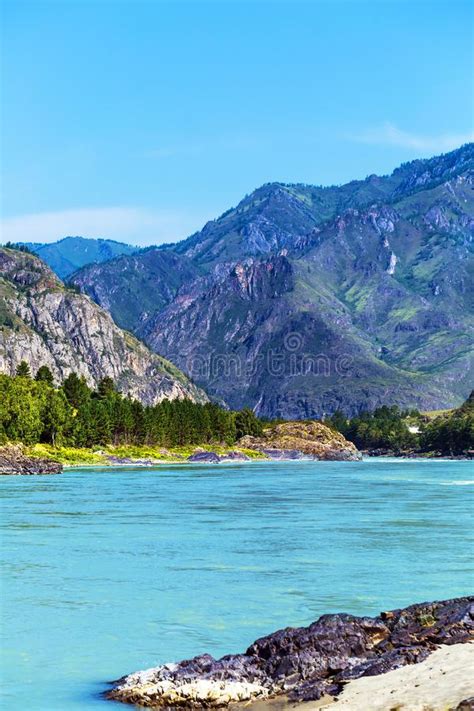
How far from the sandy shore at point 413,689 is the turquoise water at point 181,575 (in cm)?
618

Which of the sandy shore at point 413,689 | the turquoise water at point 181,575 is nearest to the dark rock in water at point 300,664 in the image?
the sandy shore at point 413,689

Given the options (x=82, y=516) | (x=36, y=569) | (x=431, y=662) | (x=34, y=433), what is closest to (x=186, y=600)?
(x=36, y=569)

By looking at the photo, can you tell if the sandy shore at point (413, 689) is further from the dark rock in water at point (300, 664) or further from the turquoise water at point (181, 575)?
the turquoise water at point (181, 575)

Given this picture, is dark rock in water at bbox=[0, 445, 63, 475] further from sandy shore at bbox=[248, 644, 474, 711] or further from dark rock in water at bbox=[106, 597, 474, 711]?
sandy shore at bbox=[248, 644, 474, 711]

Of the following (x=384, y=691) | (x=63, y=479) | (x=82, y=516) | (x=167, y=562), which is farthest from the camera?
(x=63, y=479)

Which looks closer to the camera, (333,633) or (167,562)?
(333,633)

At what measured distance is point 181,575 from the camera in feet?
151

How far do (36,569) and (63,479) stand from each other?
92658 millimetres

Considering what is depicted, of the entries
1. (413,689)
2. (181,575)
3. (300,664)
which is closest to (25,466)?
(181,575)

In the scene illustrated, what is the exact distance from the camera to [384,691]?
23.0m

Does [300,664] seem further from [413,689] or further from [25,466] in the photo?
[25,466]

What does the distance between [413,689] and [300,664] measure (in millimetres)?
4735

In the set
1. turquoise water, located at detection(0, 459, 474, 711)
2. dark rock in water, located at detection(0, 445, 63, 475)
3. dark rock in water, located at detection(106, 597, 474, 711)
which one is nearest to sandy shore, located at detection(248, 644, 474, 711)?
dark rock in water, located at detection(106, 597, 474, 711)

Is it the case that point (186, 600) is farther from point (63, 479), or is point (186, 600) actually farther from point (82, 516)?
point (63, 479)
